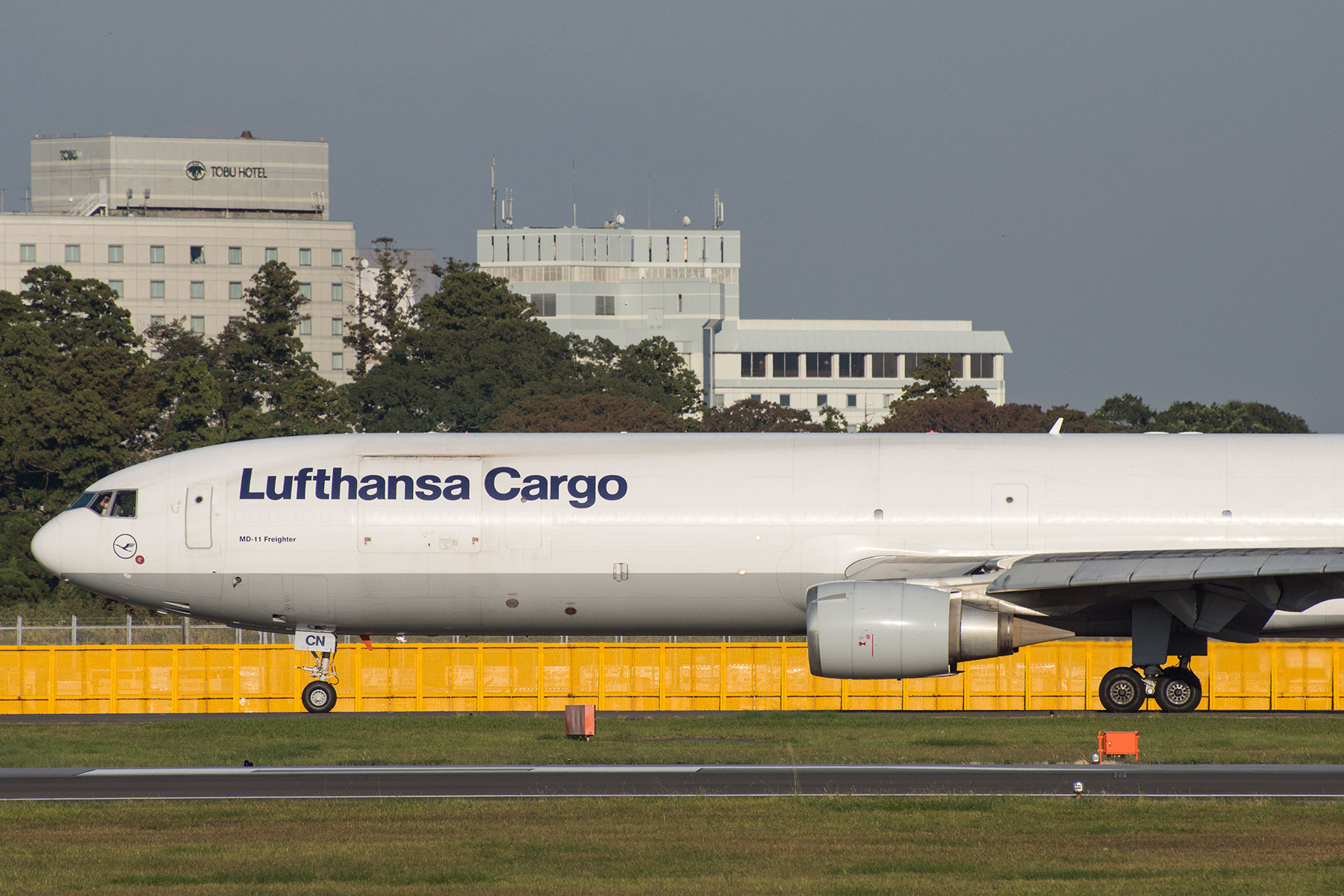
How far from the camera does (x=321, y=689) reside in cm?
3189

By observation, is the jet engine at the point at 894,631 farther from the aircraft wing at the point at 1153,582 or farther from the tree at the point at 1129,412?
the tree at the point at 1129,412

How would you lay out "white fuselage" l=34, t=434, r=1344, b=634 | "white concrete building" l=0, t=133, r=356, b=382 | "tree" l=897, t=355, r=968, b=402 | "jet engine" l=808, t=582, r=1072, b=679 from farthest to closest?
"white concrete building" l=0, t=133, r=356, b=382
"tree" l=897, t=355, r=968, b=402
"white fuselage" l=34, t=434, r=1344, b=634
"jet engine" l=808, t=582, r=1072, b=679

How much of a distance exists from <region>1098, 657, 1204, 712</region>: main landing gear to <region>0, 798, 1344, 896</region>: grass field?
9539mm

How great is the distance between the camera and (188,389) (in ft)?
307

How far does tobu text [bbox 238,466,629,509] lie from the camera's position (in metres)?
30.3

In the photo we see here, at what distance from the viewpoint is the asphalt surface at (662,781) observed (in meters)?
21.8

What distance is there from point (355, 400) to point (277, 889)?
104m

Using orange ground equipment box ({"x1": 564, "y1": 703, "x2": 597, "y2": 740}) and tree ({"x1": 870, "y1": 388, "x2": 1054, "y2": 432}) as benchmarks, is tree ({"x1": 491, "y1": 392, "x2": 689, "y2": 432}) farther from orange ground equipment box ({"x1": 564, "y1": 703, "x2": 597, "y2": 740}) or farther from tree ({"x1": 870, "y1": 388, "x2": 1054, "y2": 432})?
orange ground equipment box ({"x1": 564, "y1": 703, "x2": 597, "y2": 740})

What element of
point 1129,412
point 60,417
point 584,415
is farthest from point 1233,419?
point 60,417

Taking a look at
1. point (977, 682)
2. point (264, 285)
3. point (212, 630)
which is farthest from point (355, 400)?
point (977, 682)

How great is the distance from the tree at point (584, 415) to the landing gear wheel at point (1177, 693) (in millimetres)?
69296

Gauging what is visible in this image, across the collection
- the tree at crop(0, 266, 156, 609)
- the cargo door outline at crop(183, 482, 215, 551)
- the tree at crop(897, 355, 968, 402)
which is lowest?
the cargo door outline at crop(183, 482, 215, 551)

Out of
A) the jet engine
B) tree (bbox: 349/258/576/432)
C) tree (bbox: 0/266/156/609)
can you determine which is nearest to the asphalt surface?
the jet engine

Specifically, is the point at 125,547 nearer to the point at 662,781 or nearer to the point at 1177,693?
the point at 662,781
